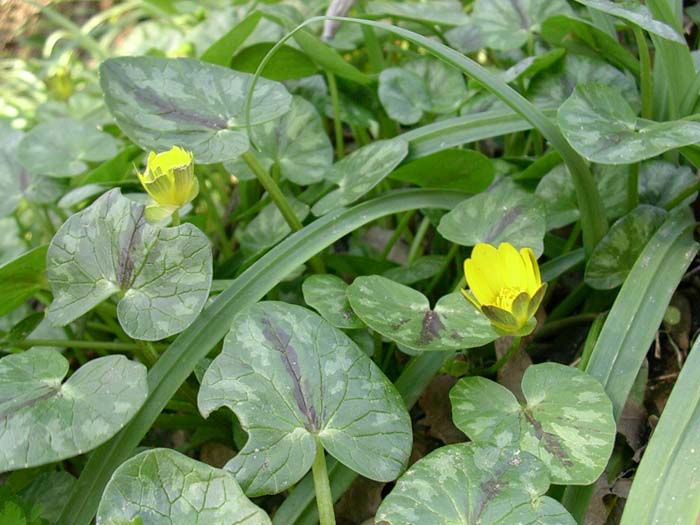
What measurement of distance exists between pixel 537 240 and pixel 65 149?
0.90m

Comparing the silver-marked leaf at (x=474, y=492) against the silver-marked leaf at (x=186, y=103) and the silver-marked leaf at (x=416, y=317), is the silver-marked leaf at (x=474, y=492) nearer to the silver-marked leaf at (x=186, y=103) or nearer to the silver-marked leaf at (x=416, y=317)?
the silver-marked leaf at (x=416, y=317)

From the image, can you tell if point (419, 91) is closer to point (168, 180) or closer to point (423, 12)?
point (423, 12)

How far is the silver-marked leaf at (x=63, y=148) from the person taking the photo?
53.5 inches

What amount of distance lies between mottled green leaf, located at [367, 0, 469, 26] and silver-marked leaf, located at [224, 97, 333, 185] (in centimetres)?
28

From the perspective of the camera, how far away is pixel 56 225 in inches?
62.9

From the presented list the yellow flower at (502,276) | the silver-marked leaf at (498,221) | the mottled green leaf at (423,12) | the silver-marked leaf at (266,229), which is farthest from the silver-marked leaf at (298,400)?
the mottled green leaf at (423,12)

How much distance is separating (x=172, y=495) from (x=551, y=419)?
41 centimetres

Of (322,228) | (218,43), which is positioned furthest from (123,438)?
(218,43)

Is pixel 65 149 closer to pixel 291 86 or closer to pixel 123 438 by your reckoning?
pixel 291 86

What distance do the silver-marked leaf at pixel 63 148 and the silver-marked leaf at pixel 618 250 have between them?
88 centimetres

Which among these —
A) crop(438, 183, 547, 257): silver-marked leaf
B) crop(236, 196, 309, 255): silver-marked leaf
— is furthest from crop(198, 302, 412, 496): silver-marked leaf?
crop(236, 196, 309, 255): silver-marked leaf

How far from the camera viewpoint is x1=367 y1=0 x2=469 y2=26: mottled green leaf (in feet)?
4.54

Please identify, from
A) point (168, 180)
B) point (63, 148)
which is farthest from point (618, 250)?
point (63, 148)

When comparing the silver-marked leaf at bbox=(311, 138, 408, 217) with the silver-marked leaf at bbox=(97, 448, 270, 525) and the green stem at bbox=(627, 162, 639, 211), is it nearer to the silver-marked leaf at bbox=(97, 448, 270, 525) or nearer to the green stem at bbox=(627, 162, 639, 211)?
the green stem at bbox=(627, 162, 639, 211)
